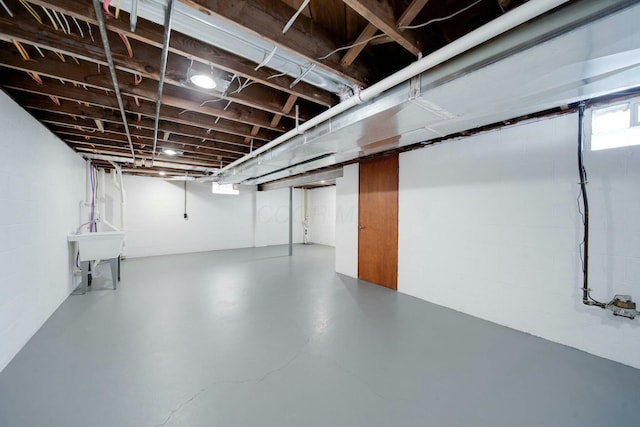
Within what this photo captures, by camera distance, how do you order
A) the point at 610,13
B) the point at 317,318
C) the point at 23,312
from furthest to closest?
the point at 317,318, the point at 23,312, the point at 610,13

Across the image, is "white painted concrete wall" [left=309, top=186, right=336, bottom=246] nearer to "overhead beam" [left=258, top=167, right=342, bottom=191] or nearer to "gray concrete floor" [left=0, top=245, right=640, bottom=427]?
"overhead beam" [left=258, top=167, right=342, bottom=191]

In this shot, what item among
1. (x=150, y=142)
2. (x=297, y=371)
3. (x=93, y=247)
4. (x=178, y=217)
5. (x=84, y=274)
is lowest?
(x=297, y=371)

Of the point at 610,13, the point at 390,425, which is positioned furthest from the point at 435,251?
the point at 610,13

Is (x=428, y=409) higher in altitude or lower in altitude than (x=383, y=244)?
lower

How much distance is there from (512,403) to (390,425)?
818 mm

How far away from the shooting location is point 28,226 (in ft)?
7.01

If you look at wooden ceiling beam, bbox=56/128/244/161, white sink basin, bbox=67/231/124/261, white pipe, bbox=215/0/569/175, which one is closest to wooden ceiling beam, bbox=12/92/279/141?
wooden ceiling beam, bbox=56/128/244/161

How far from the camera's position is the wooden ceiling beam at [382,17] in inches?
44.3

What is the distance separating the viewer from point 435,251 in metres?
3.13

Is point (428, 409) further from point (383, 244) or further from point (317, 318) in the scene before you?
point (383, 244)

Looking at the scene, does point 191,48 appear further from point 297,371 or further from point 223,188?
point 223,188

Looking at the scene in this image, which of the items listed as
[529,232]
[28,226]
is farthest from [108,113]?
[529,232]

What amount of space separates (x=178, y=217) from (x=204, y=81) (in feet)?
18.8

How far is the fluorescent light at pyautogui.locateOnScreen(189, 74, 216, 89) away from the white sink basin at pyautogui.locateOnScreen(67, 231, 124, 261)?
2.87 metres
